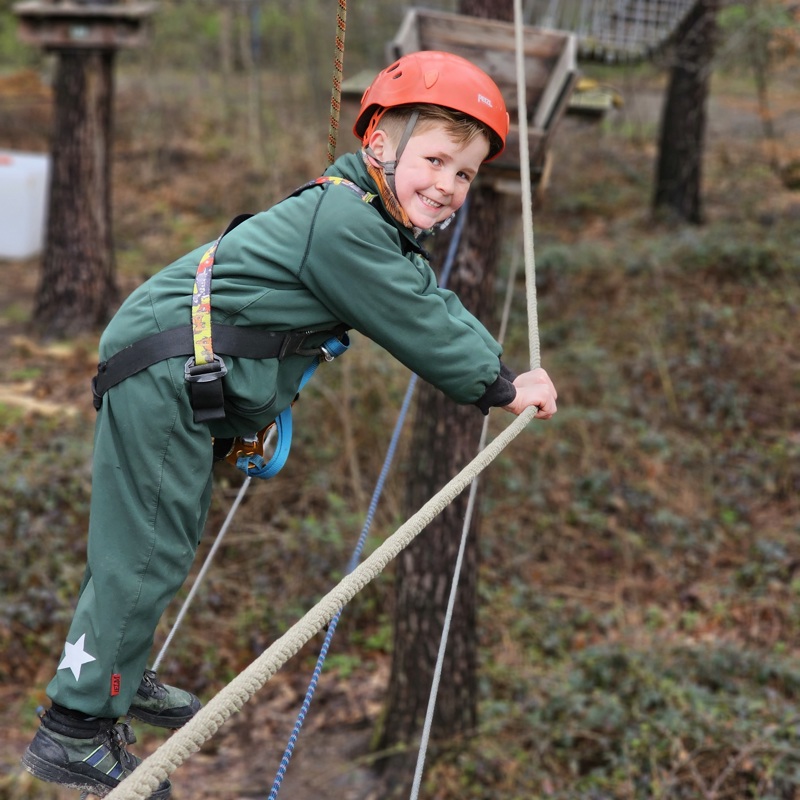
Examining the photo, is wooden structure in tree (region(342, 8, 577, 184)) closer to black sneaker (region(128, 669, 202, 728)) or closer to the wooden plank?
the wooden plank

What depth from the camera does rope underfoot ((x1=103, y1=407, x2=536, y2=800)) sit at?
144 cm

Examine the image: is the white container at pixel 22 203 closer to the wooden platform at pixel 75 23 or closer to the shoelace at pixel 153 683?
the wooden platform at pixel 75 23

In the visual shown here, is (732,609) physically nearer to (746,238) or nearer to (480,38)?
(480,38)

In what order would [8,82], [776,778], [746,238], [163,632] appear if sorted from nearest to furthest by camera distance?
[776,778] < [163,632] < [746,238] < [8,82]

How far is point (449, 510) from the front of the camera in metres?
4.43

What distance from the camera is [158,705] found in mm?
2193

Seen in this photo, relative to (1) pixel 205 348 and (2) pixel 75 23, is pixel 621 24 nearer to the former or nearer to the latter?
(2) pixel 75 23

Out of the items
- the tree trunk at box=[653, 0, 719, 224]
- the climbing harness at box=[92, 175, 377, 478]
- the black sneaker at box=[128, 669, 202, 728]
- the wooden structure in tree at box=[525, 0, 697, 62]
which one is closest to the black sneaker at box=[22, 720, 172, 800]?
the black sneaker at box=[128, 669, 202, 728]

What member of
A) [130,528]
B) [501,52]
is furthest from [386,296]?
[501,52]

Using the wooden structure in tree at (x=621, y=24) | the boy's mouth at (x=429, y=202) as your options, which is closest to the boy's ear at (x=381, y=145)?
the boy's mouth at (x=429, y=202)

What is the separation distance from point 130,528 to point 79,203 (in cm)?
708

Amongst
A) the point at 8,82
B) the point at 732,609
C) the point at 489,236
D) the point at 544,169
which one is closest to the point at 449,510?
the point at 489,236

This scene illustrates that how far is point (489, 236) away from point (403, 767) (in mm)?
2501

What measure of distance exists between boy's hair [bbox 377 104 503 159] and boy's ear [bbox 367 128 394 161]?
1 centimetres
